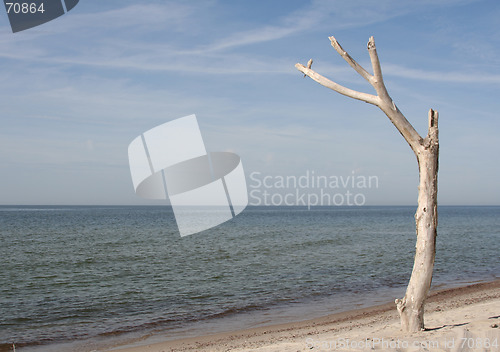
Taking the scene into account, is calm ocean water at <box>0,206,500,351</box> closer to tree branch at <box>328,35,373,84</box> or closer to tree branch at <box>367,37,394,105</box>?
tree branch at <box>367,37,394,105</box>

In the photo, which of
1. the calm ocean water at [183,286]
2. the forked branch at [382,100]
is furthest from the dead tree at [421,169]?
the calm ocean water at [183,286]

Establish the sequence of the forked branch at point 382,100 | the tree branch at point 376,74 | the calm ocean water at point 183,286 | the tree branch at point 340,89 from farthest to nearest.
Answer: the calm ocean water at point 183,286 < the tree branch at point 340,89 < the forked branch at point 382,100 < the tree branch at point 376,74

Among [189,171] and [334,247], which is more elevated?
[189,171]

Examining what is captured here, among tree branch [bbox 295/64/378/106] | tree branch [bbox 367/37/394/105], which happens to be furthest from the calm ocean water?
tree branch [bbox 367/37/394/105]

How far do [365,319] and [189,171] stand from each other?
6.84 metres

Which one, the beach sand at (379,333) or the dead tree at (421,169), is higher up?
the dead tree at (421,169)

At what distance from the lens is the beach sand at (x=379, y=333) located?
6.43 m

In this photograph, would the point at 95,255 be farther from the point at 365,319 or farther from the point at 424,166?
the point at 424,166

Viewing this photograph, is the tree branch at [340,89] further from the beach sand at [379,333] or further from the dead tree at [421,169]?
the beach sand at [379,333]

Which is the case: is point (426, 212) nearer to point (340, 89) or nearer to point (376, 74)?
point (376, 74)

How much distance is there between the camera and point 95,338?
10422 millimetres

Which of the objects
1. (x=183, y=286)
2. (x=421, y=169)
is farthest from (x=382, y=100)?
(x=183, y=286)

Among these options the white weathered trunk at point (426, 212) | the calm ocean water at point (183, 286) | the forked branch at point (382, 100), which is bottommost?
the calm ocean water at point (183, 286)

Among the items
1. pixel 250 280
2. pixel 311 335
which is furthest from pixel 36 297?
pixel 311 335
